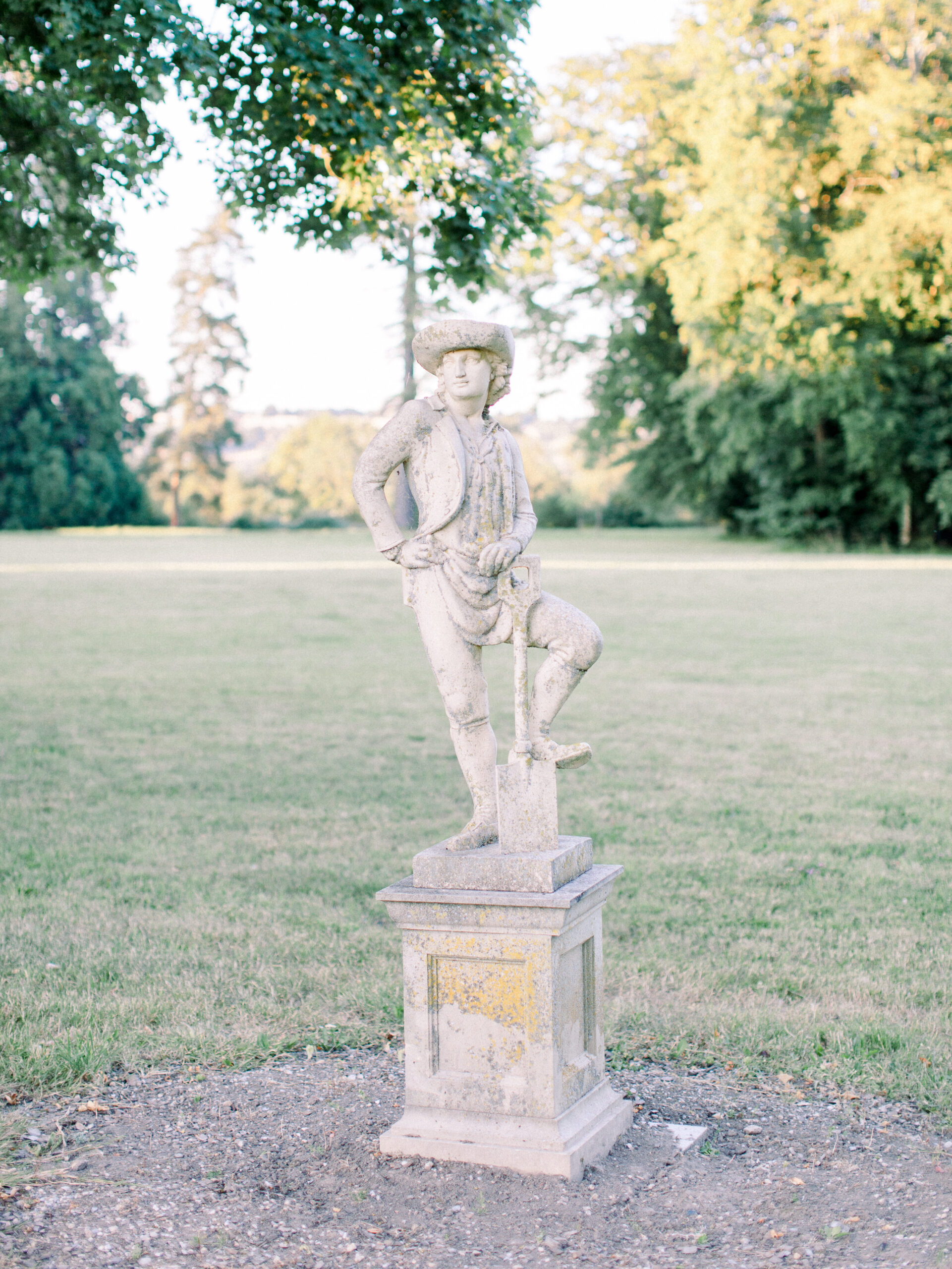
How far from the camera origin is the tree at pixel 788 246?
30844 millimetres

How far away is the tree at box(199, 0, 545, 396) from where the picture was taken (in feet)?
26.9

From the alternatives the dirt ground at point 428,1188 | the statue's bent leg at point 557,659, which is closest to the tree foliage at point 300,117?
the statue's bent leg at point 557,659

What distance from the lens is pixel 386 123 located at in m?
8.35

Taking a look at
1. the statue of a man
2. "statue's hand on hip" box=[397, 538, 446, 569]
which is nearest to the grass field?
the statue of a man

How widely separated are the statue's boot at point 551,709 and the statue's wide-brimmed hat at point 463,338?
1.02m

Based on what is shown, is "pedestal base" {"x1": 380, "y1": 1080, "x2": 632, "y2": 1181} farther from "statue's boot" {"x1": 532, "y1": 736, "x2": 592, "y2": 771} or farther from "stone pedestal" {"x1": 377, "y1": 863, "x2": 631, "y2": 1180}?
"statue's boot" {"x1": 532, "y1": 736, "x2": 592, "y2": 771}

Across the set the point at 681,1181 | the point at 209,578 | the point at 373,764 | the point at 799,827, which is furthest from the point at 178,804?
the point at 209,578

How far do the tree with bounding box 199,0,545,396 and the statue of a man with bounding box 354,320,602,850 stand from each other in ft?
15.8

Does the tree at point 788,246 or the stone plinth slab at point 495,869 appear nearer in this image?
the stone plinth slab at point 495,869

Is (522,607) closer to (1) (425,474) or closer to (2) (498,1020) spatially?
(1) (425,474)

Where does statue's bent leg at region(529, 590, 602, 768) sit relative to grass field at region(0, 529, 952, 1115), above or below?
above

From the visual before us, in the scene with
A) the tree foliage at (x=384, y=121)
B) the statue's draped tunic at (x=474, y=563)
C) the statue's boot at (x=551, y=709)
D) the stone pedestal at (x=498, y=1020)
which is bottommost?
the stone pedestal at (x=498, y=1020)

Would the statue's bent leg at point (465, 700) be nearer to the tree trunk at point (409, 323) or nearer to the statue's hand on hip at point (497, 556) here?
the statue's hand on hip at point (497, 556)

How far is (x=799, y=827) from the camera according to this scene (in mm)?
8312
